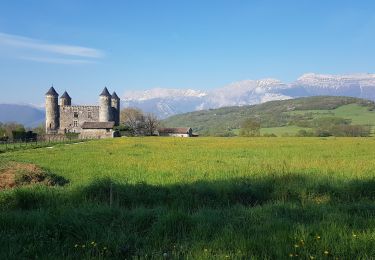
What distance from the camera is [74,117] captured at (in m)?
112

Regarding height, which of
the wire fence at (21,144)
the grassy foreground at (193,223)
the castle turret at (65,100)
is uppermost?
the castle turret at (65,100)

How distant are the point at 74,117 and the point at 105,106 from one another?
913cm

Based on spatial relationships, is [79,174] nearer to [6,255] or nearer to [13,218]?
[13,218]

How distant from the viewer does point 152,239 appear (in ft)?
23.6

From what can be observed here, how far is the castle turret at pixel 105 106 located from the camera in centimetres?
11268

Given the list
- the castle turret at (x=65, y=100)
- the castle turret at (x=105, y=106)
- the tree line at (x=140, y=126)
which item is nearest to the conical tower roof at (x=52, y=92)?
the castle turret at (x=65, y=100)

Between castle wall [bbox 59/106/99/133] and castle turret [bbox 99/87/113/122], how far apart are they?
78.3 inches

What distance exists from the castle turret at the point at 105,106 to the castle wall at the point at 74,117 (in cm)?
199

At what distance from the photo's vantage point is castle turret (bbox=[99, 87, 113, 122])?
11268 centimetres

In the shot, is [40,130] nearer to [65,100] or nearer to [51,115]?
[51,115]

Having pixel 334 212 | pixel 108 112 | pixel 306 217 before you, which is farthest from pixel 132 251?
pixel 108 112

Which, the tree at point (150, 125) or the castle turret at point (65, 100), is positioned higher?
the castle turret at point (65, 100)

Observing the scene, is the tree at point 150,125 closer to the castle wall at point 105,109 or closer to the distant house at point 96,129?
the castle wall at point 105,109

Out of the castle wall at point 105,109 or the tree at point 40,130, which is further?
the tree at point 40,130
